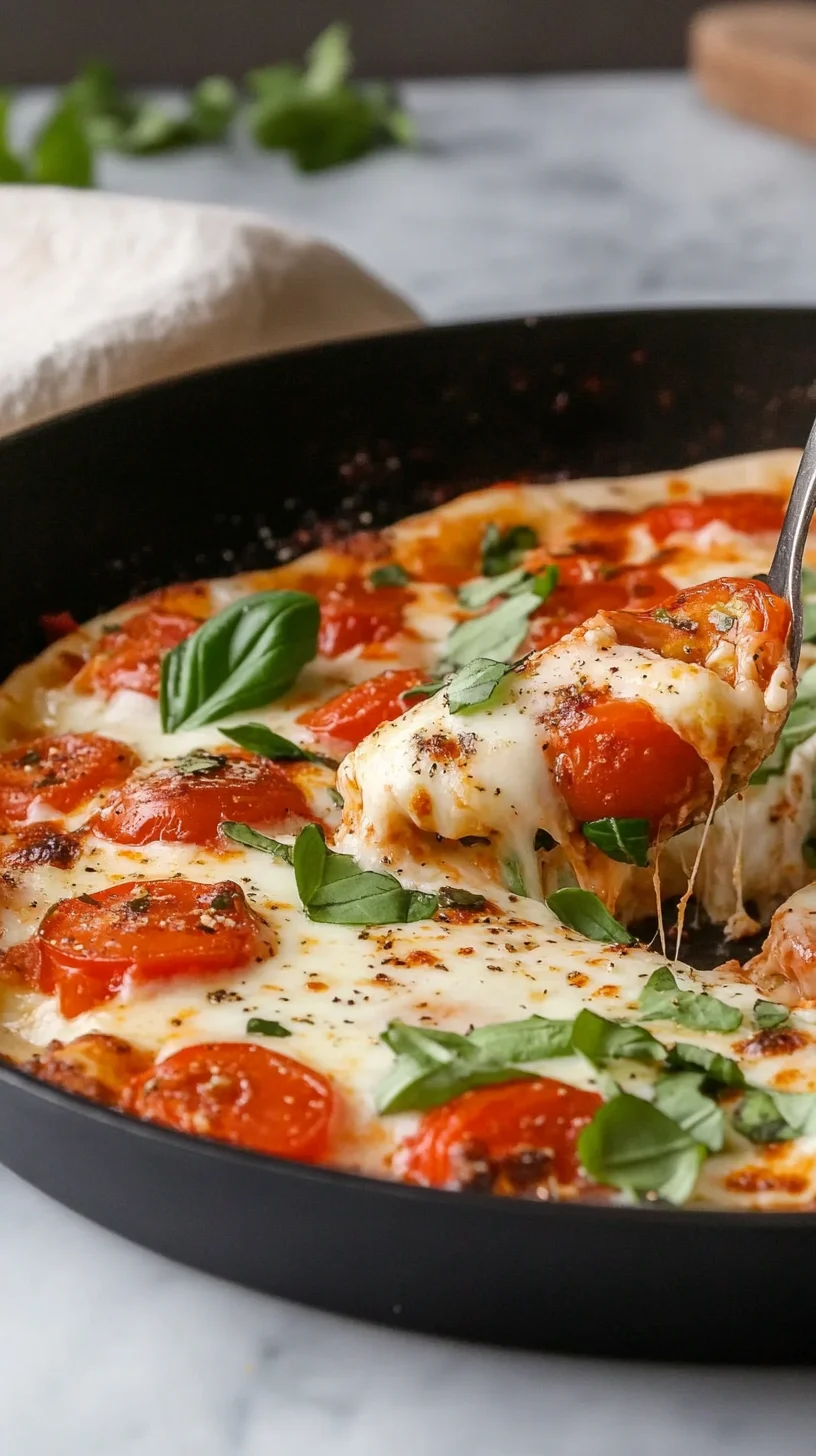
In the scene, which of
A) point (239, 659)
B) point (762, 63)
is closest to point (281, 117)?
point (762, 63)

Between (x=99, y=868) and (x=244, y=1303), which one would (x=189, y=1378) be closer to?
(x=244, y=1303)

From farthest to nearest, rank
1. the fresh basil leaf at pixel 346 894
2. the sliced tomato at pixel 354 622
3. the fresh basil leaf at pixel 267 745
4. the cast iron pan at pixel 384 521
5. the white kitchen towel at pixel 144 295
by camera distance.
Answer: the white kitchen towel at pixel 144 295 < the sliced tomato at pixel 354 622 < the fresh basil leaf at pixel 267 745 < the fresh basil leaf at pixel 346 894 < the cast iron pan at pixel 384 521

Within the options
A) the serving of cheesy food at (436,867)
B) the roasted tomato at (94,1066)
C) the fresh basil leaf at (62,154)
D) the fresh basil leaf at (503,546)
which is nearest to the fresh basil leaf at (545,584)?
the serving of cheesy food at (436,867)

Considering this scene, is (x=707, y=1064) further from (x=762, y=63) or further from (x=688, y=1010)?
(x=762, y=63)

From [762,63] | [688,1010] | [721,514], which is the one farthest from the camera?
[762,63]

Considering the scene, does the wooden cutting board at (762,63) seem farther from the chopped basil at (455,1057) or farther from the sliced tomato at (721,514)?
the chopped basil at (455,1057)

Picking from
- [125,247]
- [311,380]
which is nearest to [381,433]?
[311,380]

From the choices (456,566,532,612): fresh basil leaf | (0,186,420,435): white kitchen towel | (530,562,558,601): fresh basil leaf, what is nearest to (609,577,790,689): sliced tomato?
(530,562,558,601): fresh basil leaf
